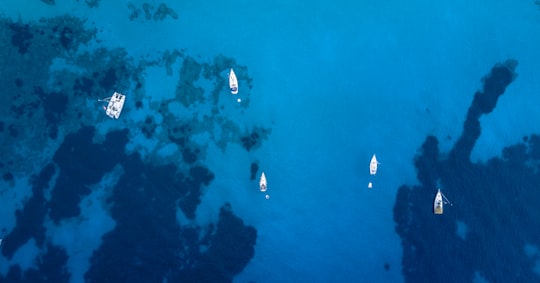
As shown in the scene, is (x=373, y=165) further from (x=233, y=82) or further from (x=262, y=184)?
(x=233, y=82)

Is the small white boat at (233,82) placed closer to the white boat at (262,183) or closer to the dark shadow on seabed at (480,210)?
the white boat at (262,183)

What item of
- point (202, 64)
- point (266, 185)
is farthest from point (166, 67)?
point (266, 185)

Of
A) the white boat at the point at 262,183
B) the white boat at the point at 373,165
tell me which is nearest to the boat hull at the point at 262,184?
the white boat at the point at 262,183

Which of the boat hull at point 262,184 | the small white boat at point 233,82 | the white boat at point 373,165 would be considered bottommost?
the boat hull at point 262,184

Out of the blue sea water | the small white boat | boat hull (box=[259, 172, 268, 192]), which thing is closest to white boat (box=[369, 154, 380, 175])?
the blue sea water

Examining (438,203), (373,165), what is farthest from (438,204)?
(373,165)
